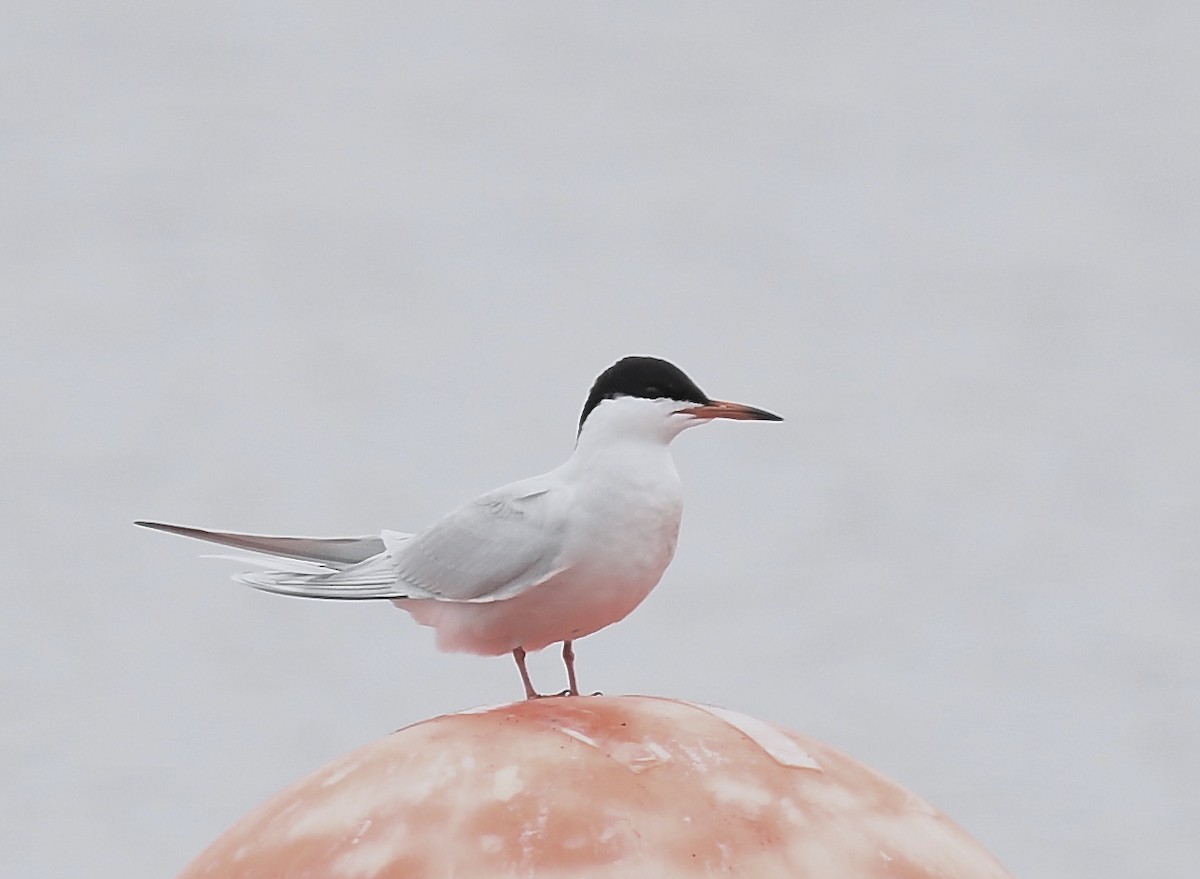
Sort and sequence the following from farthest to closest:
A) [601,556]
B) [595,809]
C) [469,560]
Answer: [469,560] → [601,556] → [595,809]

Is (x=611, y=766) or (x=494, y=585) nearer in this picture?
(x=611, y=766)

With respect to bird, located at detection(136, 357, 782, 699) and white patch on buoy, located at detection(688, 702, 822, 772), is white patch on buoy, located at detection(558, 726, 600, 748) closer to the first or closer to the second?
white patch on buoy, located at detection(688, 702, 822, 772)

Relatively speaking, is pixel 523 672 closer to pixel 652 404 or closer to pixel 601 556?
pixel 601 556

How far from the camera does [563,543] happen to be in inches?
103

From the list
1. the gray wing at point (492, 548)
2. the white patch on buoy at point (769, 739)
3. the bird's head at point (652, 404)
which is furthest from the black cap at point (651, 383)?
the white patch on buoy at point (769, 739)

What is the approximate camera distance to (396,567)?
2803mm

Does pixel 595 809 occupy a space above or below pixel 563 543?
below

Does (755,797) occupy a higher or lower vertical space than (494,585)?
lower

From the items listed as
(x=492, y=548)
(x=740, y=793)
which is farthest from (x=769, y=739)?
(x=492, y=548)

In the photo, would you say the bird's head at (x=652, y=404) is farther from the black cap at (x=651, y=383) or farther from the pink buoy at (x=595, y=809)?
the pink buoy at (x=595, y=809)

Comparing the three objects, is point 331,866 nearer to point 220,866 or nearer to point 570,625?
point 220,866

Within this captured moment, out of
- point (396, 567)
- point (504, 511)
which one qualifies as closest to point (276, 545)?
point (396, 567)

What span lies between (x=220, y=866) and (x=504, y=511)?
0.74 metres

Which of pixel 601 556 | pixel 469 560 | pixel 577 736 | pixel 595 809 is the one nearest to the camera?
pixel 595 809
